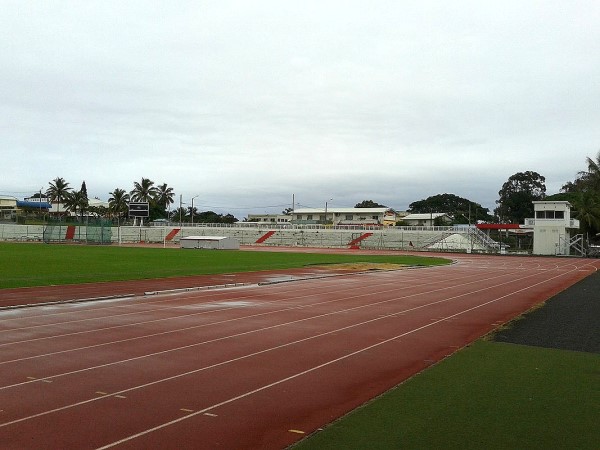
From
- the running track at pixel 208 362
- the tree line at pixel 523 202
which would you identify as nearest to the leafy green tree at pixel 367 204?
the tree line at pixel 523 202

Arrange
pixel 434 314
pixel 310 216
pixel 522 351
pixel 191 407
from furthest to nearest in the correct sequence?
pixel 310 216
pixel 434 314
pixel 522 351
pixel 191 407

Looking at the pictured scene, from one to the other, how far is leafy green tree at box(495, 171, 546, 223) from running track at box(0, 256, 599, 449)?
332ft

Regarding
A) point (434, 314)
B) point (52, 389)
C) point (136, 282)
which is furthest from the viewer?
point (136, 282)

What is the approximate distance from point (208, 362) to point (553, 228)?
199 feet

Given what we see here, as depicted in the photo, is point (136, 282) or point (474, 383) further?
point (136, 282)

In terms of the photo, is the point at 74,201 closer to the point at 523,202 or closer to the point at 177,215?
the point at 177,215

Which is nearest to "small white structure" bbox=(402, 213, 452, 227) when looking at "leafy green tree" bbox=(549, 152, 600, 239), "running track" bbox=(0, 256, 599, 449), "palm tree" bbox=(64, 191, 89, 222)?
"leafy green tree" bbox=(549, 152, 600, 239)

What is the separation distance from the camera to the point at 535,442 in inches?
222

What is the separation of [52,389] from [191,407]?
6.85ft

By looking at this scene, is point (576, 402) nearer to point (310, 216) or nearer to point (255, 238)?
point (255, 238)

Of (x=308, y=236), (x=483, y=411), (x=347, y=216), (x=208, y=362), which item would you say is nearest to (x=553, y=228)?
(x=308, y=236)

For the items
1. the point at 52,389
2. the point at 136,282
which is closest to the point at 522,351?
the point at 52,389

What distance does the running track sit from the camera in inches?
241

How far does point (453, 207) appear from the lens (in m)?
137
